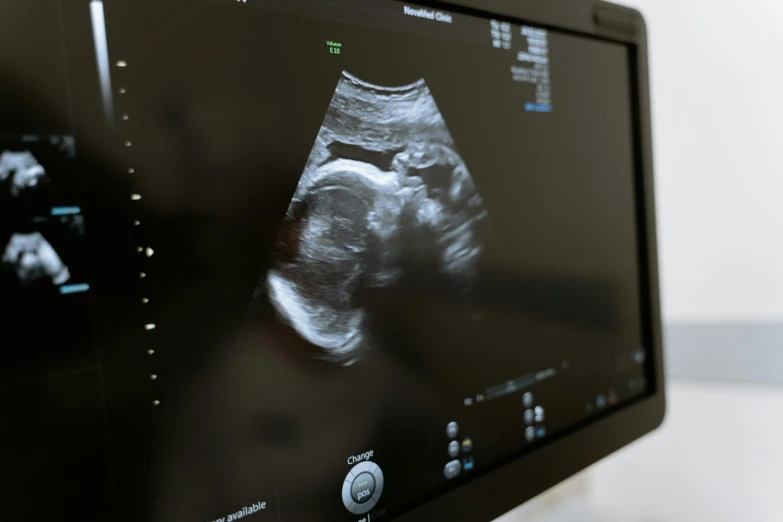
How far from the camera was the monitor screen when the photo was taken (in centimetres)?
28

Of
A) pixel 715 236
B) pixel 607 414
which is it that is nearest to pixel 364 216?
pixel 607 414

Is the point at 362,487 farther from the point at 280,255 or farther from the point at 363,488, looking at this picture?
the point at 280,255

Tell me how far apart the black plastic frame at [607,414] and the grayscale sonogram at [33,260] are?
27 cm

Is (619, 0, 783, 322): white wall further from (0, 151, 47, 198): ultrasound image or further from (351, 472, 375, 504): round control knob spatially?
(0, 151, 47, 198): ultrasound image

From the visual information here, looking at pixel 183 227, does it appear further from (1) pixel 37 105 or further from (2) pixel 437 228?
(2) pixel 437 228

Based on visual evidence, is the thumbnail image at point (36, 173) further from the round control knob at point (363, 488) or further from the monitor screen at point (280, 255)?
the round control knob at point (363, 488)

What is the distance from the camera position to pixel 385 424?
16.1 inches

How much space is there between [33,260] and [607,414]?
0.52 m

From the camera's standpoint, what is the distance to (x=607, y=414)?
60 centimetres

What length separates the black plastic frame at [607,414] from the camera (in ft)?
1.54

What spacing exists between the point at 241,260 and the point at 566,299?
1.07 feet

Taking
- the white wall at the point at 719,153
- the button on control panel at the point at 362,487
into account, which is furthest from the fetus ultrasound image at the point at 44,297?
the white wall at the point at 719,153

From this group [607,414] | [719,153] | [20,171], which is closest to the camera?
[20,171]

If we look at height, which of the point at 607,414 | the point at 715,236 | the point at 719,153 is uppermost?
the point at 719,153
